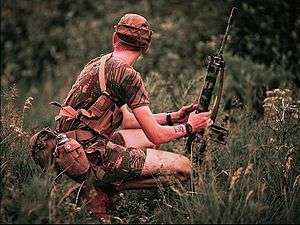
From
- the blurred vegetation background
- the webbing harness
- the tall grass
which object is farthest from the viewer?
the webbing harness

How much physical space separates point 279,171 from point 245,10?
4004 millimetres

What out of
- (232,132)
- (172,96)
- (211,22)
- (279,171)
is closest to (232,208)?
(279,171)

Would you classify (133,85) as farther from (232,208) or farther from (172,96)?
(172,96)

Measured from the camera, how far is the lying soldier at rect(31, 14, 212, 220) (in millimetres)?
4891

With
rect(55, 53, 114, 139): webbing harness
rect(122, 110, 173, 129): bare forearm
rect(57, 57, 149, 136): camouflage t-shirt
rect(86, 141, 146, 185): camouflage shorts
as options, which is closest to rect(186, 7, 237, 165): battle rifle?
rect(122, 110, 173, 129): bare forearm

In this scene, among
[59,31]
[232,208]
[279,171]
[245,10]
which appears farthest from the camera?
[59,31]

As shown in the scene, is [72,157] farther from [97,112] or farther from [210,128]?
[210,128]

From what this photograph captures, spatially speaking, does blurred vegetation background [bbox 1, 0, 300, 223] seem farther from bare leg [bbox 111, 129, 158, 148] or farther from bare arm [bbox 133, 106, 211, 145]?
bare leg [bbox 111, 129, 158, 148]

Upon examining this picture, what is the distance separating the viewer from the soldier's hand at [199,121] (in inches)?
199

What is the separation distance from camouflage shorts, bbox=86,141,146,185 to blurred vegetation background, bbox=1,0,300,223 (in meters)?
0.32

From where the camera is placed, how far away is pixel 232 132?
6613mm

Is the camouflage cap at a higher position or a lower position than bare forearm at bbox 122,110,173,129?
higher

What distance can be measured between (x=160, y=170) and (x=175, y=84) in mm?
3702

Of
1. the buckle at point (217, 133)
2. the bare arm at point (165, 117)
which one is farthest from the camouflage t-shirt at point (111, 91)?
the buckle at point (217, 133)
